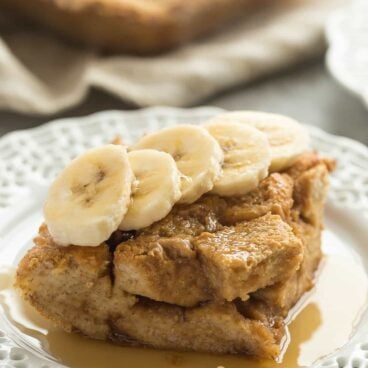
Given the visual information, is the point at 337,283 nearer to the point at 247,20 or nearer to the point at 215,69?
the point at 215,69

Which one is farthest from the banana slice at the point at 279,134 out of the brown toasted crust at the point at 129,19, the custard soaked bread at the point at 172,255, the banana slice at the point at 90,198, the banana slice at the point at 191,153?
the brown toasted crust at the point at 129,19

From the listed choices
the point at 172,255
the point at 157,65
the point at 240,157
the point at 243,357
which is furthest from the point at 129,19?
the point at 243,357

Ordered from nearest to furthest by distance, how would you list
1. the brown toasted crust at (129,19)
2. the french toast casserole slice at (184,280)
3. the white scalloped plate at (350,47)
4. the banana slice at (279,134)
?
the french toast casserole slice at (184,280) → the banana slice at (279,134) → the white scalloped plate at (350,47) → the brown toasted crust at (129,19)

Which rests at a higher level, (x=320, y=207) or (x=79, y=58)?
(x=320, y=207)

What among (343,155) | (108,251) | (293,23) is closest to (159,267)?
(108,251)

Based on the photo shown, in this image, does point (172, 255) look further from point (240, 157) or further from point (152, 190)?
point (240, 157)

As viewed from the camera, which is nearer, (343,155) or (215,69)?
(343,155)

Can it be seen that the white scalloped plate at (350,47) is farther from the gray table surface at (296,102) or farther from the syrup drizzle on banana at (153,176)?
the syrup drizzle on banana at (153,176)
